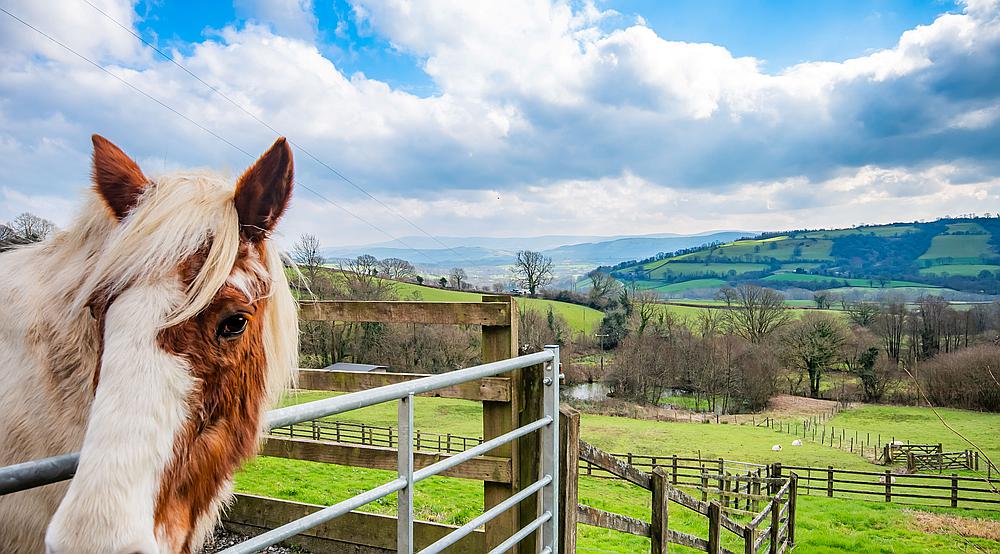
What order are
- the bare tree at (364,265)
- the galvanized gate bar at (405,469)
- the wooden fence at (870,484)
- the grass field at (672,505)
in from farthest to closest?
1. the wooden fence at (870,484)
2. the bare tree at (364,265)
3. the grass field at (672,505)
4. the galvanized gate bar at (405,469)

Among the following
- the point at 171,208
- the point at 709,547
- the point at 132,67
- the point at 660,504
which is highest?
the point at 132,67

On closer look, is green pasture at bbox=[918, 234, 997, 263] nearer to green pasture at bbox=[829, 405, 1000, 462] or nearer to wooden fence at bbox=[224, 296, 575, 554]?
green pasture at bbox=[829, 405, 1000, 462]

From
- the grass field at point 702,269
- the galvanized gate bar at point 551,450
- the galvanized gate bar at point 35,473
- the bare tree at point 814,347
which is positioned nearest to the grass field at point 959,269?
Result: the grass field at point 702,269

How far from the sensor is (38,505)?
5.04 ft

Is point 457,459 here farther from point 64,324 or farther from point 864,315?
point 864,315

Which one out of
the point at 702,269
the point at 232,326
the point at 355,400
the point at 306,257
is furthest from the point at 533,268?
the point at 702,269

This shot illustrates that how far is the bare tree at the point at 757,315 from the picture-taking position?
1785 inches

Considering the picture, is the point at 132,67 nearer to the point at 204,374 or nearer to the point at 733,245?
the point at 204,374

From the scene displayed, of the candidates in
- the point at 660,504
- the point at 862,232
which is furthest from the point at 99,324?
the point at 862,232

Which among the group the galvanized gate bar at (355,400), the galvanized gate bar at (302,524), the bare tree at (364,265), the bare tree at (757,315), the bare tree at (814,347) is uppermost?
the bare tree at (364,265)

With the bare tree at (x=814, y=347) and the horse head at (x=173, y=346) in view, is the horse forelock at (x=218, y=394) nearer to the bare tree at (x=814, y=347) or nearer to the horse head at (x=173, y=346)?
A: the horse head at (x=173, y=346)

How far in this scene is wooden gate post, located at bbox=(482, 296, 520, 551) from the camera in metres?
2.70

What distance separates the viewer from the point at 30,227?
282cm

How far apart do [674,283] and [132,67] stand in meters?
104
